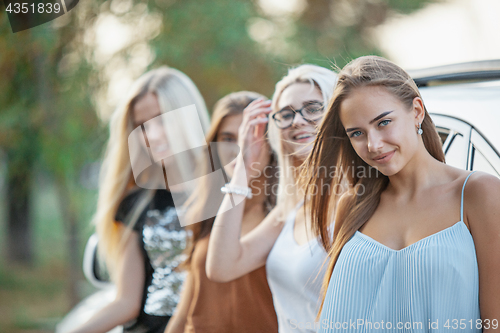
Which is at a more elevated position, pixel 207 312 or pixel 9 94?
pixel 9 94

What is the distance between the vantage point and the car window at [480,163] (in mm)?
1349

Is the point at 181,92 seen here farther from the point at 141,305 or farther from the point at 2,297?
the point at 2,297

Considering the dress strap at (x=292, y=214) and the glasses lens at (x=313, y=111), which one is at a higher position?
the glasses lens at (x=313, y=111)

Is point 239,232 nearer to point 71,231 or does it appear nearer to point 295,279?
point 295,279

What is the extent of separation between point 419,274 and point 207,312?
1.13 meters

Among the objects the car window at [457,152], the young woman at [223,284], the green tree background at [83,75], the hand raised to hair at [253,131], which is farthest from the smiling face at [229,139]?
the green tree background at [83,75]

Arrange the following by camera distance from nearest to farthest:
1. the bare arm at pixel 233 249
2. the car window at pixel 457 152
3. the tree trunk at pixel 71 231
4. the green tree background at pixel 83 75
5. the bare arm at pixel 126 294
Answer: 1. the car window at pixel 457 152
2. the bare arm at pixel 233 249
3. the bare arm at pixel 126 294
4. the green tree background at pixel 83 75
5. the tree trunk at pixel 71 231

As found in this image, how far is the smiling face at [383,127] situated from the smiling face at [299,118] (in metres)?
0.47

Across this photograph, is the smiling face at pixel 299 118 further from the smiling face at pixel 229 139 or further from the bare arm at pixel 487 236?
the bare arm at pixel 487 236

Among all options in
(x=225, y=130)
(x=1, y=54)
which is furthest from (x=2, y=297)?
(x=225, y=130)

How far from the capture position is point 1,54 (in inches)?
204

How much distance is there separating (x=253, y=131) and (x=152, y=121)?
0.60 m

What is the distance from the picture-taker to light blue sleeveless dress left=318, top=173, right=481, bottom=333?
3.86 ft

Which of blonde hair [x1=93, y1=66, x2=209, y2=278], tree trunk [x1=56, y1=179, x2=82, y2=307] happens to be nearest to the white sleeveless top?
blonde hair [x1=93, y1=66, x2=209, y2=278]
